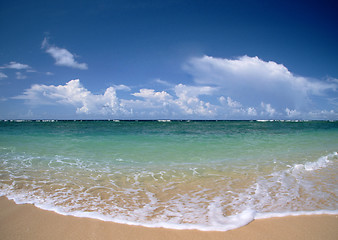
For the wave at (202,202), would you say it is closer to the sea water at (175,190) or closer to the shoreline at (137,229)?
the sea water at (175,190)

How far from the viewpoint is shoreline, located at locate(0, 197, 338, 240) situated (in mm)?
2631

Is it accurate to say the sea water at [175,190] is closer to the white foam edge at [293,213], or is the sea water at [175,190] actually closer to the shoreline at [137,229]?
the white foam edge at [293,213]

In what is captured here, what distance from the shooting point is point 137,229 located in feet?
9.16

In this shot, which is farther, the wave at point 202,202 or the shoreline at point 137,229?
→ the wave at point 202,202

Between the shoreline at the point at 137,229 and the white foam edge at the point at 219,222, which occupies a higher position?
the white foam edge at the point at 219,222

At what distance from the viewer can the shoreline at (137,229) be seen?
263cm

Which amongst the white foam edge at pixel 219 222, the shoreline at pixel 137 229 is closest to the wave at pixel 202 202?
the white foam edge at pixel 219 222

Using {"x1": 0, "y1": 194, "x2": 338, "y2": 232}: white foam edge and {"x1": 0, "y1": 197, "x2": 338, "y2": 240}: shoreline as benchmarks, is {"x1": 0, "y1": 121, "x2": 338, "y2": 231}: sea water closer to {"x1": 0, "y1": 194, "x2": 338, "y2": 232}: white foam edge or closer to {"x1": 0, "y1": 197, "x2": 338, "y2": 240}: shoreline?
{"x1": 0, "y1": 194, "x2": 338, "y2": 232}: white foam edge

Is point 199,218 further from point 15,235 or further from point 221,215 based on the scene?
point 15,235

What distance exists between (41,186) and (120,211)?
2.68 metres

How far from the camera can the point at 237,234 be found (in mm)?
2668

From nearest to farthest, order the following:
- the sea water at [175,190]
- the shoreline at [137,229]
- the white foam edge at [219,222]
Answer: the shoreline at [137,229], the white foam edge at [219,222], the sea water at [175,190]

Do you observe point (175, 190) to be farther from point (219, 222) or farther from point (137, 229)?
point (137, 229)

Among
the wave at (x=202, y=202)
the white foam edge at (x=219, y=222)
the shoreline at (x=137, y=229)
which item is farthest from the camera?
the wave at (x=202, y=202)
